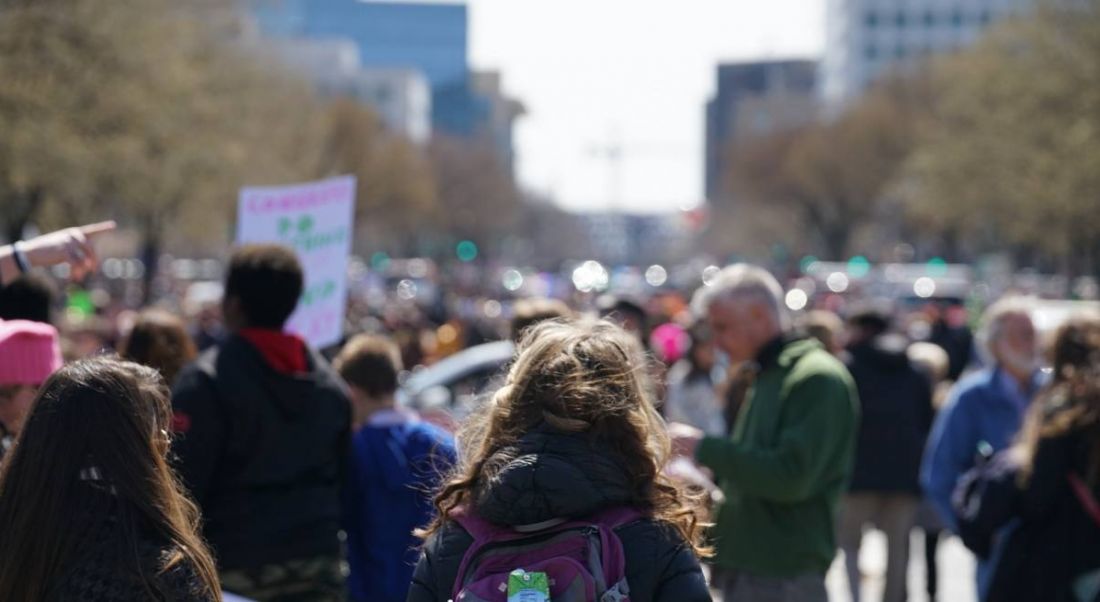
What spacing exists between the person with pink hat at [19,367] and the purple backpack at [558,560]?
173cm

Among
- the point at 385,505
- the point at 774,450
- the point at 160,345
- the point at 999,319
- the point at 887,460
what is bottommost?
the point at 887,460

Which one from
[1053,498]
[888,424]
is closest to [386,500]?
[1053,498]

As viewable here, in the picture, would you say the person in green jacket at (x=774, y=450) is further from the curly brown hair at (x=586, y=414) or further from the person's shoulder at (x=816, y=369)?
the curly brown hair at (x=586, y=414)

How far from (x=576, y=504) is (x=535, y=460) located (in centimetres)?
11

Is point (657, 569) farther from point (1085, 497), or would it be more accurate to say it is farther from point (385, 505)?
point (385, 505)

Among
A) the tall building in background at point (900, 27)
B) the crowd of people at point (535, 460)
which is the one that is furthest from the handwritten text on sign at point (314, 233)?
the tall building in background at point (900, 27)

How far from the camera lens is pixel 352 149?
58469mm

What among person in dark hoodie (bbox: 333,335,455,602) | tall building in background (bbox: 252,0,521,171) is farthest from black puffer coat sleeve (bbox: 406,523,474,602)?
tall building in background (bbox: 252,0,521,171)

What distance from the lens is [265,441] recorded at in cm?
503

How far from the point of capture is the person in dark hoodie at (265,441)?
195 inches

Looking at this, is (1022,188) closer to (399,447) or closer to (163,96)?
(163,96)

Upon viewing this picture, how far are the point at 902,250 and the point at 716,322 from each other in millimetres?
85561

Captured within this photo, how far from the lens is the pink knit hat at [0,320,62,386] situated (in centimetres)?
432

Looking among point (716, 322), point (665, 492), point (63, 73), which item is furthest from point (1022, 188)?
point (665, 492)
